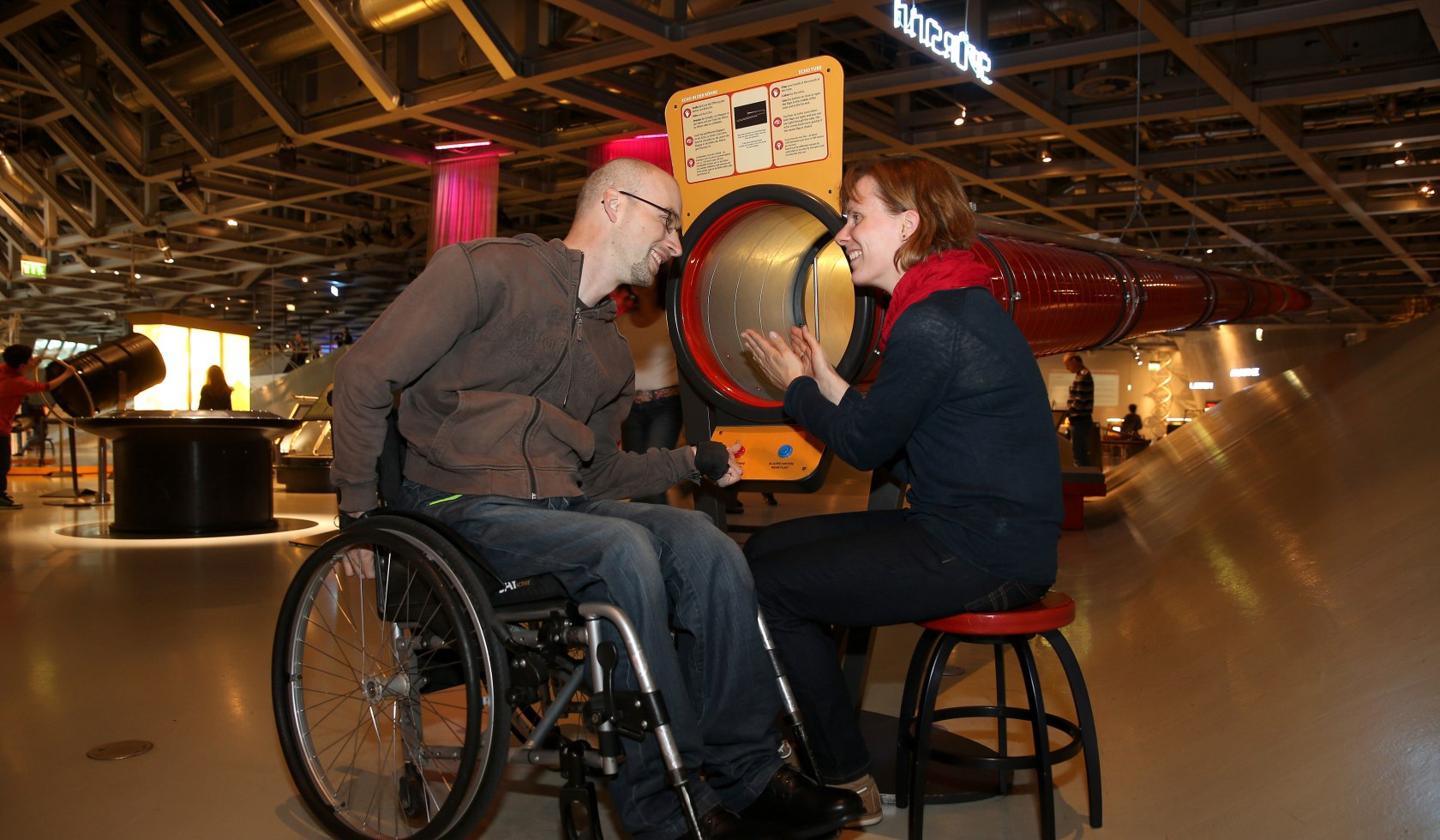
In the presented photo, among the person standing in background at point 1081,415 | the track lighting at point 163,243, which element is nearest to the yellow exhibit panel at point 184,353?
the track lighting at point 163,243

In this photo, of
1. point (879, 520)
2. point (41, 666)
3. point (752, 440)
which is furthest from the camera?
point (41, 666)

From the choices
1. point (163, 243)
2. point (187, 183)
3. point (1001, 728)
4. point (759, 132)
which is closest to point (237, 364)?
point (187, 183)

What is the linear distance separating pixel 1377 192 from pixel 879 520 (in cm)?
1410

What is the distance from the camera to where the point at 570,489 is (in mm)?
1754

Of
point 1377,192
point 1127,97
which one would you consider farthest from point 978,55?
point 1377,192

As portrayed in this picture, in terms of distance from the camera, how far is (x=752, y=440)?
2.22m

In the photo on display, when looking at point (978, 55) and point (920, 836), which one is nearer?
point (920, 836)

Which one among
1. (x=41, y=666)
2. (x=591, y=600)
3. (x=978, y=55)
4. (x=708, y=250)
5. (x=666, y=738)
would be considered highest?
(x=978, y=55)

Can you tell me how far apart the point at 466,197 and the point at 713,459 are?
9.03 m

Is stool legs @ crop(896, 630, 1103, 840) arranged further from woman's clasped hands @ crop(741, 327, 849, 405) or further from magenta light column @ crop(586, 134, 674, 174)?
magenta light column @ crop(586, 134, 674, 174)

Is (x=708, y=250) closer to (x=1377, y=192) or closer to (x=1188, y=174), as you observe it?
(x=1188, y=174)

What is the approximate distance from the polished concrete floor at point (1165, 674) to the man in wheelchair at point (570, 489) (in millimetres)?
407

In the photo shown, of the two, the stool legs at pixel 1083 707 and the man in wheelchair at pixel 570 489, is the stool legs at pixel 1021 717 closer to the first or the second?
the stool legs at pixel 1083 707

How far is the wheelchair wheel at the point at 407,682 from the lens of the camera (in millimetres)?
1433
